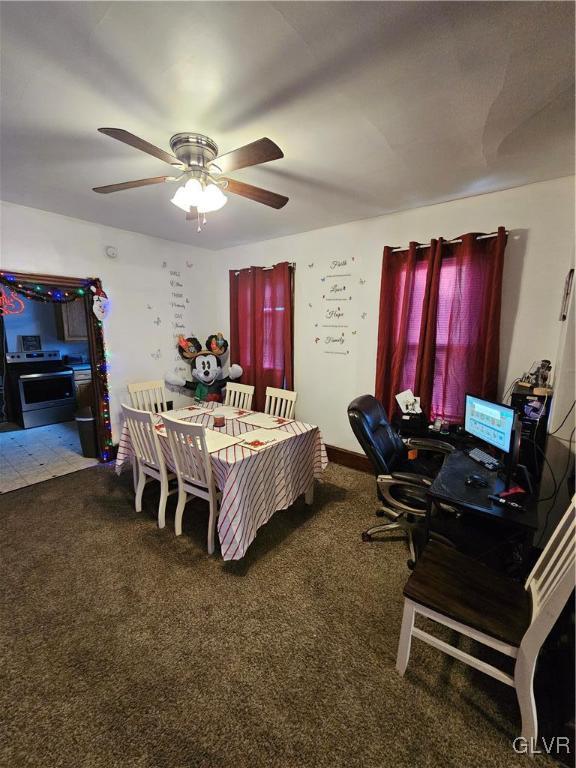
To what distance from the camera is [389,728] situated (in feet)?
3.84

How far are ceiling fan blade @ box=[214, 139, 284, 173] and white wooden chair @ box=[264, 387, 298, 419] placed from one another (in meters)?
1.82

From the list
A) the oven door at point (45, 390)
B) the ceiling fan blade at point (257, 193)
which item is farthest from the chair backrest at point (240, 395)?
the oven door at point (45, 390)

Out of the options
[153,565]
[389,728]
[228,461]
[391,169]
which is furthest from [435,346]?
[153,565]

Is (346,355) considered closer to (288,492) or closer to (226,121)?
(288,492)

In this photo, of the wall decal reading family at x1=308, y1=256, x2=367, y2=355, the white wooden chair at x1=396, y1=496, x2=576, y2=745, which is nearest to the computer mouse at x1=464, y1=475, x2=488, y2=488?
the white wooden chair at x1=396, y1=496, x2=576, y2=745

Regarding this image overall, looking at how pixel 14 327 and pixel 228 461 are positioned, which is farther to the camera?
pixel 14 327

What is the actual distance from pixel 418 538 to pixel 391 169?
244 centimetres

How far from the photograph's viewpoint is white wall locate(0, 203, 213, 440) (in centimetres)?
272

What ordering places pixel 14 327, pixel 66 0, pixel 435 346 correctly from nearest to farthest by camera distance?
pixel 66 0 < pixel 435 346 < pixel 14 327

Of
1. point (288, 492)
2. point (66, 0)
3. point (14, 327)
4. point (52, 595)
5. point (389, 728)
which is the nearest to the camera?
point (66, 0)

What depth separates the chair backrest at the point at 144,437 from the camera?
83.3 inches

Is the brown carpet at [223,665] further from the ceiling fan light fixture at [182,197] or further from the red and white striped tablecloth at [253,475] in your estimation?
the ceiling fan light fixture at [182,197]

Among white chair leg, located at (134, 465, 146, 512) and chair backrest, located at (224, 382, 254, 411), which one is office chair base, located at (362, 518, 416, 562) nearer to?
chair backrest, located at (224, 382, 254, 411)

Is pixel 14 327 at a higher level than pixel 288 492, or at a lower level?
higher
